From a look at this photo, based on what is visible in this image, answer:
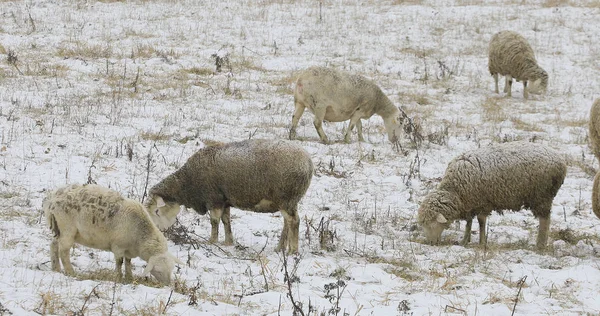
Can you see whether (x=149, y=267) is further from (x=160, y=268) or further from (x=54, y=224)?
(x=54, y=224)

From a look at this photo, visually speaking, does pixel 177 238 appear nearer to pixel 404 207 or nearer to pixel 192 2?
pixel 404 207

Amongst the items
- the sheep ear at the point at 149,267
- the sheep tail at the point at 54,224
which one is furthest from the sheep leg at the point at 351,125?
the sheep tail at the point at 54,224

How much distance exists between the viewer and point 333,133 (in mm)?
14586

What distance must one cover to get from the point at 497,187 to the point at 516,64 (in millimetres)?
10055

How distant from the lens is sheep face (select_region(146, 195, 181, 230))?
8570 mm

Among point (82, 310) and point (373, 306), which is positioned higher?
point (82, 310)

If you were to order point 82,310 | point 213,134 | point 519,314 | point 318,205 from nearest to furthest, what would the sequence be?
point 82,310 < point 519,314 < point 318,205 < point 213,134

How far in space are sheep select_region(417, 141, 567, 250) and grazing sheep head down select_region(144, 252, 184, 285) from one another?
376 cm

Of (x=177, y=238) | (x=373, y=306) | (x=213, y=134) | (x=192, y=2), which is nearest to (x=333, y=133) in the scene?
(x=213, y=134)

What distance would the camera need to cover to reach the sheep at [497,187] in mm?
9055

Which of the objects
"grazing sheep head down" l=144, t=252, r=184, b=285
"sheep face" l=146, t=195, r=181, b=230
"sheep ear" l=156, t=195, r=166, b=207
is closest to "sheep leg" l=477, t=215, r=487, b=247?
"sheep face" l=146, t=195, r=181, b=230

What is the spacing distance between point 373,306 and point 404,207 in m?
4.32

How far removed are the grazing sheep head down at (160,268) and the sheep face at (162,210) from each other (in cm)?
172

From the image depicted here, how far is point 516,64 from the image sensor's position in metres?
18.3
